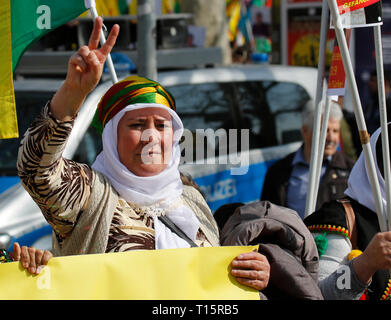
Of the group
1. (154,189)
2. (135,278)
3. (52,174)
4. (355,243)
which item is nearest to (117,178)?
(154,189)

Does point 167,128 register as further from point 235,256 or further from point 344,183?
point 344,183

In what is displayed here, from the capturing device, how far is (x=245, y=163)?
618cm

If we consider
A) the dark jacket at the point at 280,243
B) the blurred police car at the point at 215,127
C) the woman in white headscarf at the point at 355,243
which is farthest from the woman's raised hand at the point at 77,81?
Result: the blurred police car at the point at 215,127

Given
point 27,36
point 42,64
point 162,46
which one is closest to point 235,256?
point 27,36

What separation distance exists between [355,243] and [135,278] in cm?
120

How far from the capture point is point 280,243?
2.75m

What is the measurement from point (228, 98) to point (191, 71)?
45 centimetres

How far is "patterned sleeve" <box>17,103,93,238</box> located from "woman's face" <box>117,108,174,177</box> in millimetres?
213

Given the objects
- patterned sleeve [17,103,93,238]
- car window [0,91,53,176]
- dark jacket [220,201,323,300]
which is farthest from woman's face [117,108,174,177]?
car window [0,91,53,176]

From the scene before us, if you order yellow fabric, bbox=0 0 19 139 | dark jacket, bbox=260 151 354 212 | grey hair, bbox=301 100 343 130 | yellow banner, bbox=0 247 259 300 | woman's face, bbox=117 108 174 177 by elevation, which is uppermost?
yellow fabric, bbox=0 0 19 139

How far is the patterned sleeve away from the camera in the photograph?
95.7 inches

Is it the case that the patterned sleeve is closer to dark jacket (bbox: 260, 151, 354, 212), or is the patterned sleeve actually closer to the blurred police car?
the blurred police car

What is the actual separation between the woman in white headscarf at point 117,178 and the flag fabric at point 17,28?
1.24ft

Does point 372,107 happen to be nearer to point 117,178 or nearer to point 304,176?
point 304,176
